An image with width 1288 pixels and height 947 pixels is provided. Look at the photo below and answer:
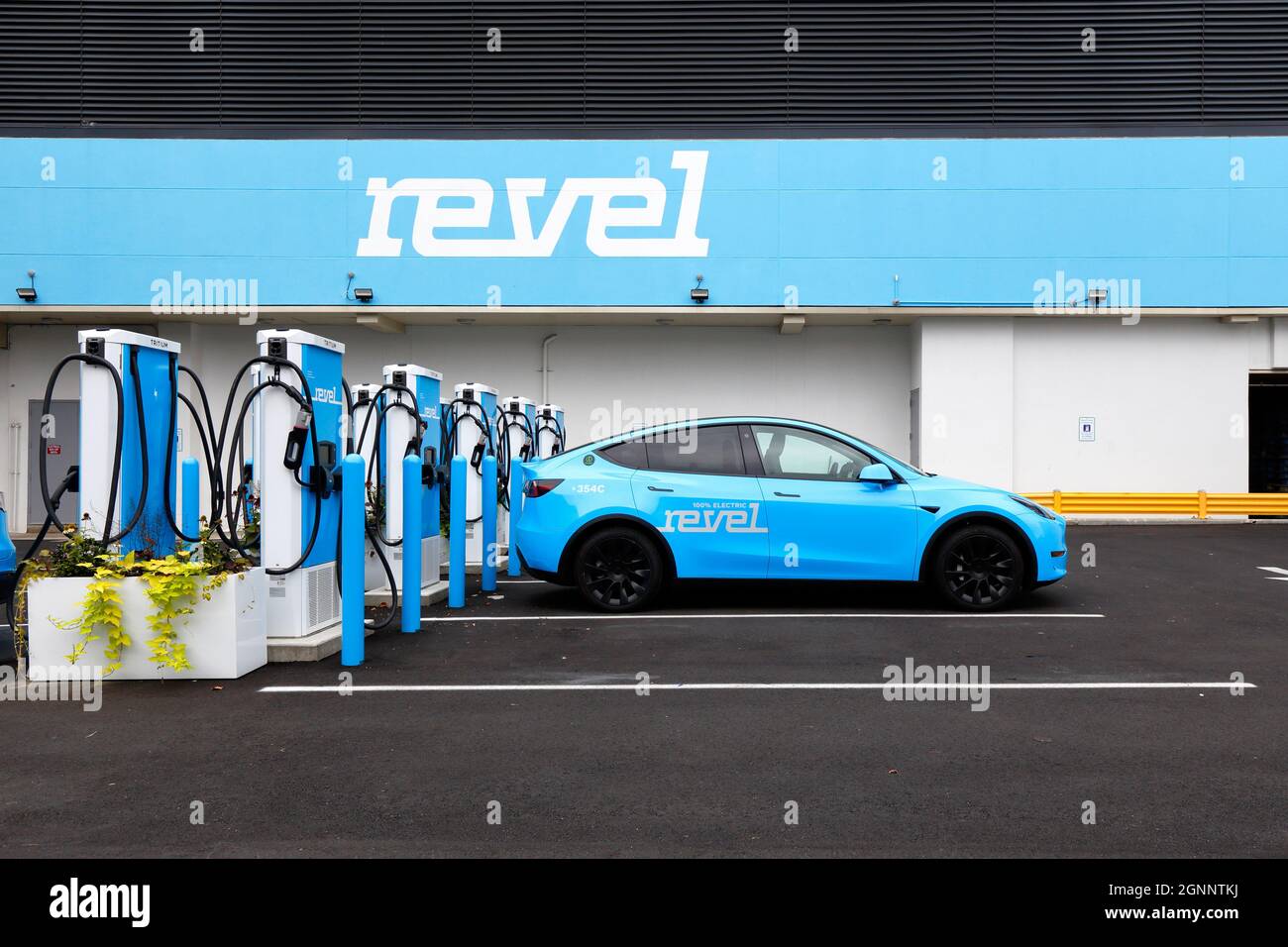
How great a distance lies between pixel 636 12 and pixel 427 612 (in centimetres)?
1396

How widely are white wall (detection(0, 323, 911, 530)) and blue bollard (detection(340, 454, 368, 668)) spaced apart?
12.4m

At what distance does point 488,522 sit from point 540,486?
56.0 inches

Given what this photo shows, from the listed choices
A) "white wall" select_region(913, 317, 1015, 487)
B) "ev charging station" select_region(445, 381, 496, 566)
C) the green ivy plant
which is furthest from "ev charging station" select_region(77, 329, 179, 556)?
"white wall" select_region(913, 317, 1015, 487)

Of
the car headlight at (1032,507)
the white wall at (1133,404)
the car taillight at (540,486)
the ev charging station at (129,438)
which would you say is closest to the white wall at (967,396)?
the white wall at (1133,404)

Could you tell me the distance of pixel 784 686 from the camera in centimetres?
595

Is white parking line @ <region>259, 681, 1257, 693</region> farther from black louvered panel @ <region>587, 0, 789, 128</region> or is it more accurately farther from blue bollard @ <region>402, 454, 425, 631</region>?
black louvered panel @ <region>587, 0, 789, 128</region>

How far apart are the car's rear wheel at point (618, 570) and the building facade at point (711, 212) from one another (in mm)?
9782

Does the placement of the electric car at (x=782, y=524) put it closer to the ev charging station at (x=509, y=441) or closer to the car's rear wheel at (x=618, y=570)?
the car's rear wheel at (x=618, y=570)

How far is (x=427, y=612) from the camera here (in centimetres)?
880

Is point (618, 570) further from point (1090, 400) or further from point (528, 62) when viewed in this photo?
point (528, 62)

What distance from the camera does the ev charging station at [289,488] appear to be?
6695 mm

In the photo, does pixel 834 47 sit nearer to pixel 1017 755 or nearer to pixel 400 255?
pixel 400 255

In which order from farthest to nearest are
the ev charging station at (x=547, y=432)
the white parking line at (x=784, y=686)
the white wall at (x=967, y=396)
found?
the white wall at (x=967, y=396)
the ev charging station at (x=547, y=432)
the white parking line at (x=784, y=686)

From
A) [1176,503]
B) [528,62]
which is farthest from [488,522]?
[1176,503]
